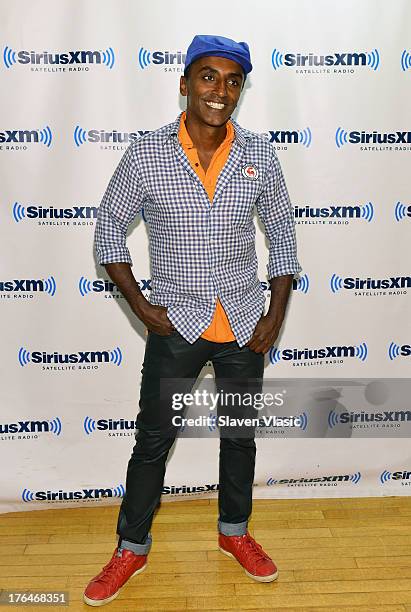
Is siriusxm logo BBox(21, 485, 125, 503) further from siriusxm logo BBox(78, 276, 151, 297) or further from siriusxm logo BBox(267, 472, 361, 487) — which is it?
siriusxm logo BBox(78, 276, 151, 297)

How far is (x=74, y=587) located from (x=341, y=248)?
1.77 m

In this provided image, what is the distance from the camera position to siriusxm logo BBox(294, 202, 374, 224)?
3.18m

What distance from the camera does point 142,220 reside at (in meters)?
3.17

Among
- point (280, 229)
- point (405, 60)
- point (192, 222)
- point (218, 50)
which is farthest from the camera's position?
point (405, 60)

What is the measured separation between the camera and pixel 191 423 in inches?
135

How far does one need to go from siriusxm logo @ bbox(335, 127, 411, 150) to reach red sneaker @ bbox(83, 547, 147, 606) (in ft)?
6.14

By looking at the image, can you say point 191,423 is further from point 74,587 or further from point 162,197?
point 162,197

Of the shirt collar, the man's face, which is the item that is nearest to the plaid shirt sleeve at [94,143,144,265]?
the shirt collar

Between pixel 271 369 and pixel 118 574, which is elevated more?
pixel 271 369

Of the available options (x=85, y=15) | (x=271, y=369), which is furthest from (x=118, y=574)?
(x=85, y=15)

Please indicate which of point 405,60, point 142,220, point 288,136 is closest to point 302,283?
point 288,136

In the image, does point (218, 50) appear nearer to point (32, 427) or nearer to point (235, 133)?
point (235, 133)

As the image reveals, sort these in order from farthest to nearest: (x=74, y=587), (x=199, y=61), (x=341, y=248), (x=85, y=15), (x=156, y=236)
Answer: (x=341, y=248), (x=85, y=15), (x=74, y=587), (x=156, y=236), (x=199, y=61)

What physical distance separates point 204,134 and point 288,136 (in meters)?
0.76
